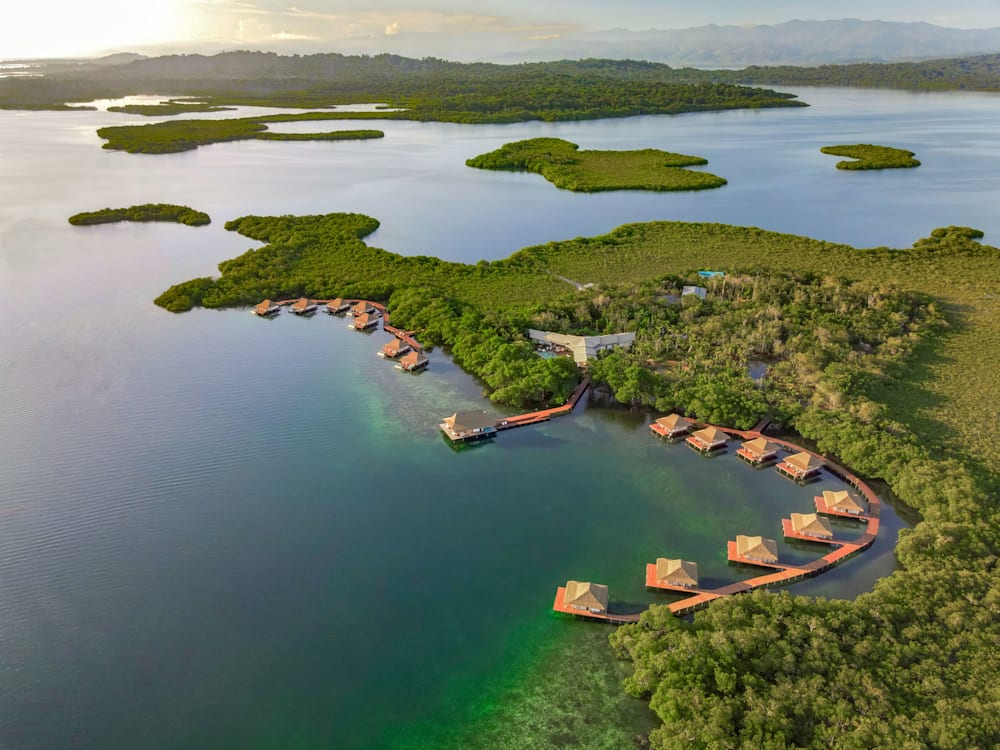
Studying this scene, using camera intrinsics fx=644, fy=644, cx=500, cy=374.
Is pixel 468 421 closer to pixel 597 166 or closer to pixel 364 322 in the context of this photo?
pixel 364 322

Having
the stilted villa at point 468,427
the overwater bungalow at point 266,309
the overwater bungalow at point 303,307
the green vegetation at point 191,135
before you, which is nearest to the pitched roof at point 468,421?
the stilted villa at point 468,427

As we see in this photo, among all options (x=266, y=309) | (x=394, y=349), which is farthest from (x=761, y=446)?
(x=266, y=309)

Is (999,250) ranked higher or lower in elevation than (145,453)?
higher

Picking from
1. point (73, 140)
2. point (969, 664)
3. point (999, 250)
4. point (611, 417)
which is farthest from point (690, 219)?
point (73, 140)

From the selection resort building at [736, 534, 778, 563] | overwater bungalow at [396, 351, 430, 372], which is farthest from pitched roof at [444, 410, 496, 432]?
resort building at [736, 534, 778, 563]

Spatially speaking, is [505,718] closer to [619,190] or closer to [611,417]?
[611,417]

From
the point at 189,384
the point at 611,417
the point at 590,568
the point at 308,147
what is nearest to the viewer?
the point at 590,568
